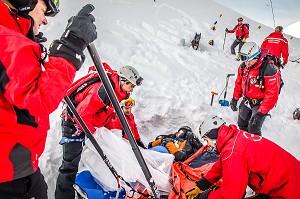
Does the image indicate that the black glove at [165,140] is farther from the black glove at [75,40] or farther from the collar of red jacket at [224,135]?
the black glove at [75,40]

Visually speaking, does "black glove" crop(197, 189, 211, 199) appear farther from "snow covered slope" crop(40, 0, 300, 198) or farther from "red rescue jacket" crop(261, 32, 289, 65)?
"red rescue jacket" crop(261, 32, 289, 65)

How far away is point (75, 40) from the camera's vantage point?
1.35 meters

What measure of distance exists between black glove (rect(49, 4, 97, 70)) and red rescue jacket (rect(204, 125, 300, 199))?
1817 mm

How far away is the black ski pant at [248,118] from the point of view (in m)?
4.57

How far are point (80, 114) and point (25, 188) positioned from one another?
166 centimetres

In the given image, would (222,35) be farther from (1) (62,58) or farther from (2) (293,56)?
(1) (62,58)

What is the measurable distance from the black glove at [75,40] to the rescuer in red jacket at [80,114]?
5.75 feet

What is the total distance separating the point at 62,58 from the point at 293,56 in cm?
1488

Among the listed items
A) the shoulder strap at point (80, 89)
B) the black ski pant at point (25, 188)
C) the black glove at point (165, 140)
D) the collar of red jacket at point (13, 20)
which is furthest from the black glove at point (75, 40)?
the black glove at point (165, 140)

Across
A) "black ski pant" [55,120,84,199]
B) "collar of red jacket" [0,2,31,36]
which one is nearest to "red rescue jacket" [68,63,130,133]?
"black ski pant" [55,120,84,199]

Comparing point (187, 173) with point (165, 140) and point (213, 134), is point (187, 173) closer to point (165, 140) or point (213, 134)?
point (213, 134)

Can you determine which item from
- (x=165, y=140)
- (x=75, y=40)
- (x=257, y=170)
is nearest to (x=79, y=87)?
(x=165, y=140)

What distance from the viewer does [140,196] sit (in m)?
2.92

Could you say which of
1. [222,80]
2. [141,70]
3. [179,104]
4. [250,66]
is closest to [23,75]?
[250,66]
